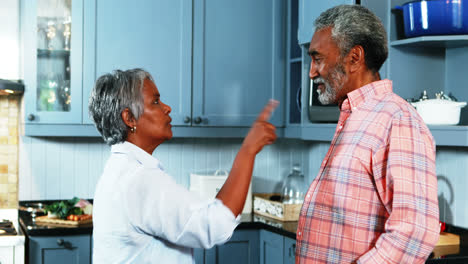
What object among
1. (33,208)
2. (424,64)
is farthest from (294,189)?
(33,208)

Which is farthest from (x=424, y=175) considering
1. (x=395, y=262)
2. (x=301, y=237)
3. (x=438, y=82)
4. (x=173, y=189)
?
(x=438, y=82)

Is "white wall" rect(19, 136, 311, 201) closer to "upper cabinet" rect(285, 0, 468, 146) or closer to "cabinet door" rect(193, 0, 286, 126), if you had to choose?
"cabinet door" rect(193, 0, 286, 126)

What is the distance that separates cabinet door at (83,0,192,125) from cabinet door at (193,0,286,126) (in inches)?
2.8

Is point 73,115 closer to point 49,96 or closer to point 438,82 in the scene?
point 49,96

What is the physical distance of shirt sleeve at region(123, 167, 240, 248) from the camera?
1381mm

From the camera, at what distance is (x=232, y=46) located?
11.5 feet

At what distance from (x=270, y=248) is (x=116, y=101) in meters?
1.82

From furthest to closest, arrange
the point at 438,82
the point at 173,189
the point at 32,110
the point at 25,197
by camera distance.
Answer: the point at 25,197 → the point at 32,110 → the point at 438,82 → the point at 173,189

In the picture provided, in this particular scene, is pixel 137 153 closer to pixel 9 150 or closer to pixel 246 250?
pixel 246 250

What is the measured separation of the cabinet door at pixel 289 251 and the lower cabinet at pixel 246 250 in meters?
0.08

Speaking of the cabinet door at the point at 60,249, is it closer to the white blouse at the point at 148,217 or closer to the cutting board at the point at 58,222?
the cutting board at the point at 58,222

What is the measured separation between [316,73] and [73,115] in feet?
6.10

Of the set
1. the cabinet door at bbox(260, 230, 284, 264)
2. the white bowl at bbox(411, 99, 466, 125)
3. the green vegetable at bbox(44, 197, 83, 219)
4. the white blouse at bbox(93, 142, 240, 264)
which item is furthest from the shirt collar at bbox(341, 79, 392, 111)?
the green vegetable at bbox(44, 197, 83, 219)

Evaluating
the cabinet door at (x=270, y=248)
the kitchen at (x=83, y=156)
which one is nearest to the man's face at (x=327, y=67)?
the kitchen at (x=83, y=156)
